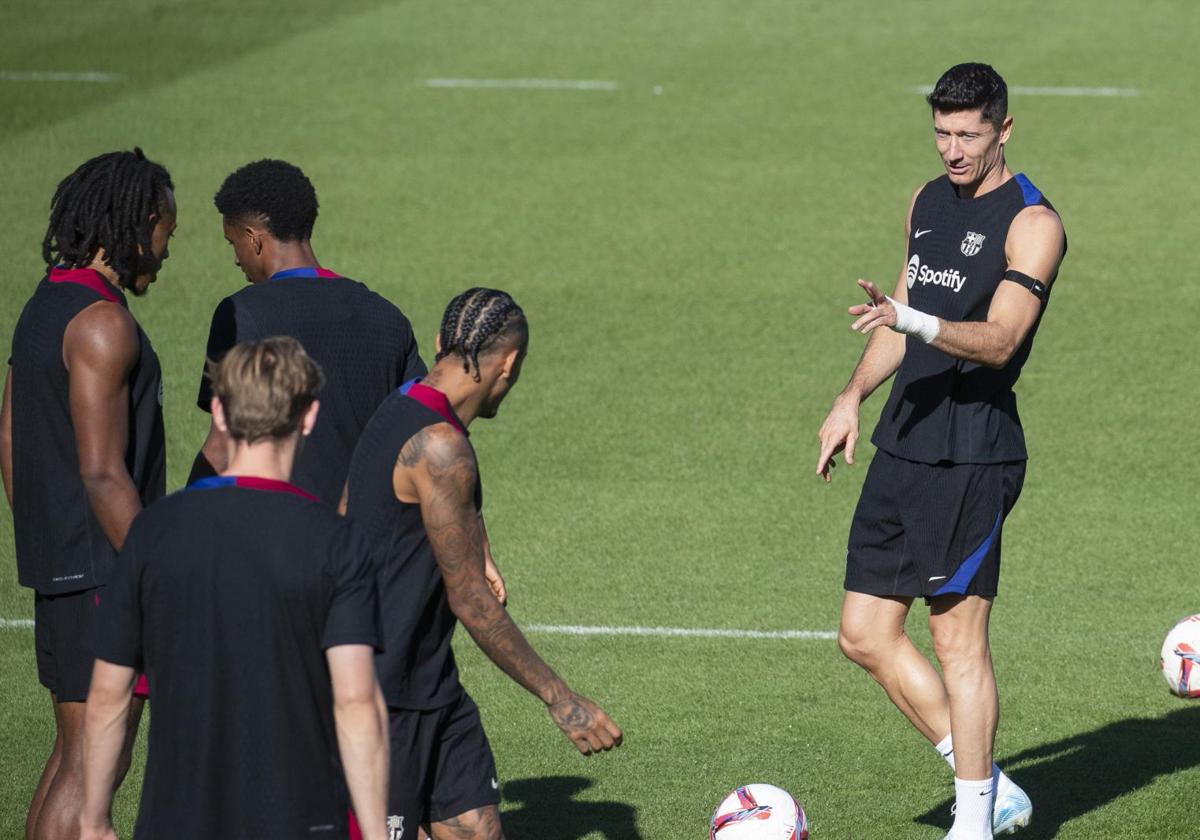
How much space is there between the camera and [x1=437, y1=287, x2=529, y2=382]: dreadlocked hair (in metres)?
5.34

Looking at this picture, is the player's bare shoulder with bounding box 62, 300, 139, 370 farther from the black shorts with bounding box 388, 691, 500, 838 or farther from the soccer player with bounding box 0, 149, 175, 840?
the black shorts with bounding box 388, 691, 500, 838

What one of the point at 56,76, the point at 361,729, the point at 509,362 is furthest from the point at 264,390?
the point at 56,76

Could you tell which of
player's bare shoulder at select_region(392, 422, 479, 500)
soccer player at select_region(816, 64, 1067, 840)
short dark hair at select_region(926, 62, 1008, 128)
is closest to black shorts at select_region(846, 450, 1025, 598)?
soccer player at select_region(816, 64, 1067, 840)

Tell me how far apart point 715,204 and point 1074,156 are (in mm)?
4006

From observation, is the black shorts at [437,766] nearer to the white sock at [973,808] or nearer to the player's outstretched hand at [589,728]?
the player's outstretched hand at [589,728]

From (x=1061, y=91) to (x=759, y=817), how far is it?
15.4 m

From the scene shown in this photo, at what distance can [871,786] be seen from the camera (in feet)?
24.7

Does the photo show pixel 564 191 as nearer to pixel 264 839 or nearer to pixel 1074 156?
pixel 1074 156

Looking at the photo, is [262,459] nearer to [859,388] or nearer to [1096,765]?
[859,388]

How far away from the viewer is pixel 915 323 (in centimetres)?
614

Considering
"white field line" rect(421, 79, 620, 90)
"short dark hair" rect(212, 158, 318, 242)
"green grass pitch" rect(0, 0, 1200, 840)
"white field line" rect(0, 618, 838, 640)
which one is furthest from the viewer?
"white field line" rect(421, 79, 620, 90)

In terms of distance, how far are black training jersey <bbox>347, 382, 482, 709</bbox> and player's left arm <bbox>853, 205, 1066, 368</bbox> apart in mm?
1602

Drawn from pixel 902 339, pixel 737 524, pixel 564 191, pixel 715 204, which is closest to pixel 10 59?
pixel 564 191

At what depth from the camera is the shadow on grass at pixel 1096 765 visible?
7324mm
